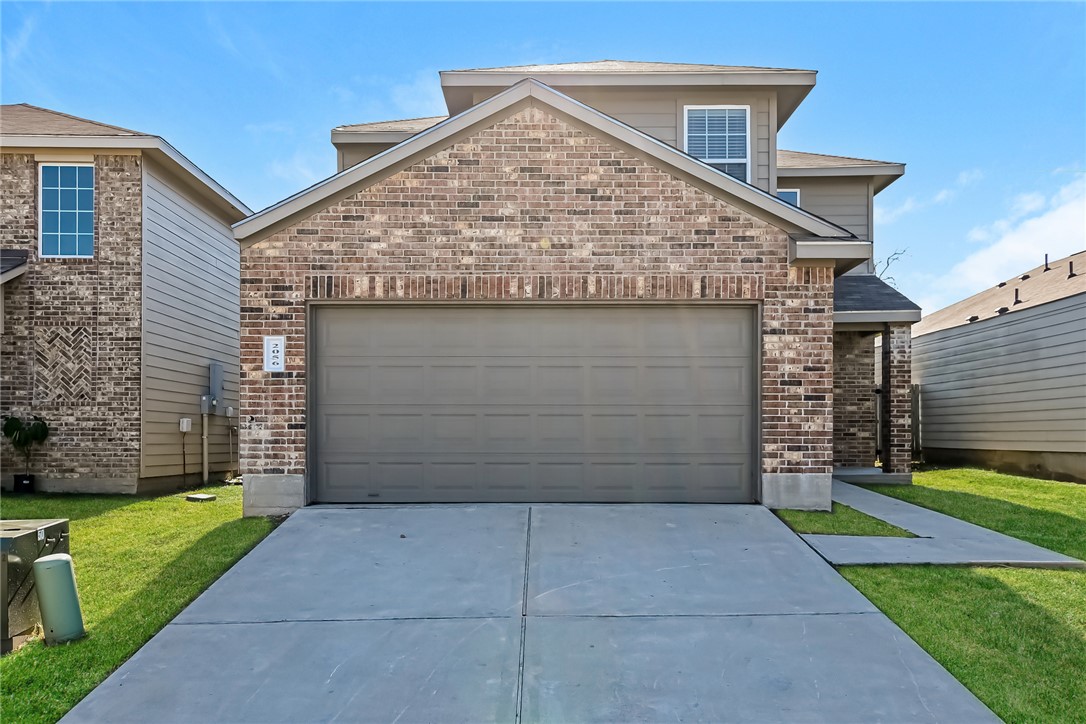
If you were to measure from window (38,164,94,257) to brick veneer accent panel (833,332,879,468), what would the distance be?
13029mm

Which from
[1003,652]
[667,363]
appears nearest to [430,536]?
[667,363]

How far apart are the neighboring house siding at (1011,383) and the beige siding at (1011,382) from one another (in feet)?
0.06

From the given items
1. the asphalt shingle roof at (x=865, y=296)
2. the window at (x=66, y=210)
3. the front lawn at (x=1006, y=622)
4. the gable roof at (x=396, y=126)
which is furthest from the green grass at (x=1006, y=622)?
the window at (x=66, y=210)

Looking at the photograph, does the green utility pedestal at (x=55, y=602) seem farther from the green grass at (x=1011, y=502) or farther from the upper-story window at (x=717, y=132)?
the upper-story window at (x=717, y=132)

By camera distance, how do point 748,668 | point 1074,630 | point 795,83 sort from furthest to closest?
point 795,83 → point 1074,630 → point 748,668

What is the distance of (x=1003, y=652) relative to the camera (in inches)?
192

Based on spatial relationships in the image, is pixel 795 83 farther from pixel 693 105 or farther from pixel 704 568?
pixel 704 568

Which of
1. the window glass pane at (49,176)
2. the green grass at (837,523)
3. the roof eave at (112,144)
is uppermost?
the roof eave at (112,144)

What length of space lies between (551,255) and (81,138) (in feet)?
26.6

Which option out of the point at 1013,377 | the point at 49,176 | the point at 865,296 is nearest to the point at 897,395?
the point at 865,296

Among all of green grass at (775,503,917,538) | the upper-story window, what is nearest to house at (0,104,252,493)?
the upper-story window

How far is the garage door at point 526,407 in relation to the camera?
8.89 metres

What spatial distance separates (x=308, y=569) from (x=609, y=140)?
587cm

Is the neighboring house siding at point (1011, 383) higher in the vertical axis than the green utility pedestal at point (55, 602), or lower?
higher
